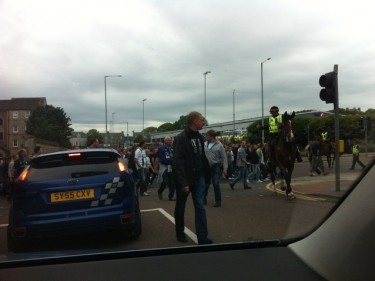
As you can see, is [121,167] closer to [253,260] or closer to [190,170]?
[190,170]

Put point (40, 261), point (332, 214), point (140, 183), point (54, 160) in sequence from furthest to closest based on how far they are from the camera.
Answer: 1. point (140, 183)
2. point (54, 160)
3. point (332, 214)
4. point (40, 261)

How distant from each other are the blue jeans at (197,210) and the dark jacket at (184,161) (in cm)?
11

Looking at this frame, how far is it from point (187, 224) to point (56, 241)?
8.24 ft

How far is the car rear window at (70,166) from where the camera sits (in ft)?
18.6

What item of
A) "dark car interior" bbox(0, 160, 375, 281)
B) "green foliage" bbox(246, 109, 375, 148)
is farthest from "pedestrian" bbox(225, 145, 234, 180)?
"dark car interior" bbox(0, 160, 375, 281)

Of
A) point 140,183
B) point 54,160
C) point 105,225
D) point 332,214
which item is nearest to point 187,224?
point 105,225

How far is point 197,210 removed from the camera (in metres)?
6.08

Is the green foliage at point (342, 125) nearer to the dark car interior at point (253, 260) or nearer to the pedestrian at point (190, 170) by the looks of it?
the dark car interior at point (253, 260)

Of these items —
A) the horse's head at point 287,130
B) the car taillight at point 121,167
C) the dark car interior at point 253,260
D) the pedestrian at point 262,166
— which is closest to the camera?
the dark car interior at point 253,260

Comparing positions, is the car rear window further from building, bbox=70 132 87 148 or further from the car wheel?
building, bbox=70 132 87 148

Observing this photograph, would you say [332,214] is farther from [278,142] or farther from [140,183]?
[140,183]

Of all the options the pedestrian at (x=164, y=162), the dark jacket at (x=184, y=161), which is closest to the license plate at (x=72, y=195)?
the dark jacket at (x=184, y=161)

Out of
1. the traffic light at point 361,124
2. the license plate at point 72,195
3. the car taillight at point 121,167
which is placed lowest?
the license plate at point 72,195

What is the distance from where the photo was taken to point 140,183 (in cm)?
1418
